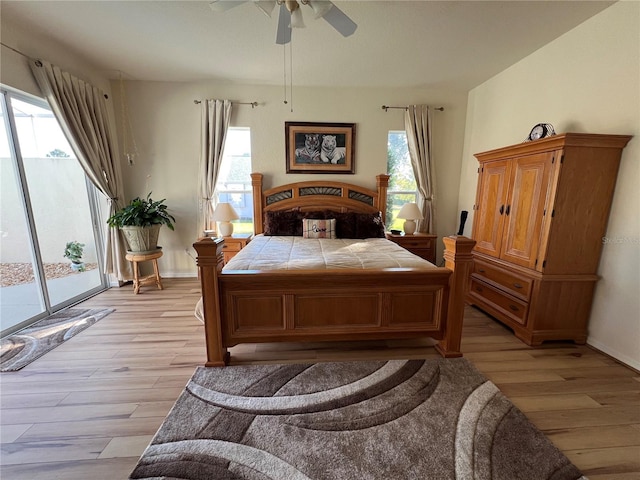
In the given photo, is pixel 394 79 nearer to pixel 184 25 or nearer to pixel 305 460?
pixel 184 25

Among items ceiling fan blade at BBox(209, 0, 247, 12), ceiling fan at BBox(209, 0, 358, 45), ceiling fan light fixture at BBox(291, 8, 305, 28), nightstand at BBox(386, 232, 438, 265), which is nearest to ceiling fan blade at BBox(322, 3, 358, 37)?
ceiling fan at BBox(209, 0, 358, 45)

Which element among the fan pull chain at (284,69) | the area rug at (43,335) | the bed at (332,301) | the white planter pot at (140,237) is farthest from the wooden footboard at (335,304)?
the fan pull chain at (284,69)

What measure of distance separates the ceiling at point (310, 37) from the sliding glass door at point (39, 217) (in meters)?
0.94

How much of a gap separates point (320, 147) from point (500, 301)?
9.92 ft

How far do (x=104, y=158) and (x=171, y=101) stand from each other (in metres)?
1.21

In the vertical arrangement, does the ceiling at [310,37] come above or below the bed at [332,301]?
above

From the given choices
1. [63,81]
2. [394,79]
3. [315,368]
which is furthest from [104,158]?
[394,79]

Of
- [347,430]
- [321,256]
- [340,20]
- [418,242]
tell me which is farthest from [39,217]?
[418,242]

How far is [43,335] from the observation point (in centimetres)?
246

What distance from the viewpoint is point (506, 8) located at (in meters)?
2.20

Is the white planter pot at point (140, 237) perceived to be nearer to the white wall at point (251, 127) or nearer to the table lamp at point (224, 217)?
the white wall at point (251, 127)

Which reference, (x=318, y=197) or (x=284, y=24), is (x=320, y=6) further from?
(x=318, y=197)

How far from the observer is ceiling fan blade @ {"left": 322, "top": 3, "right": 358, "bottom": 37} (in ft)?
5.99

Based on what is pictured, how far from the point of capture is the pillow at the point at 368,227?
3.58 meters
